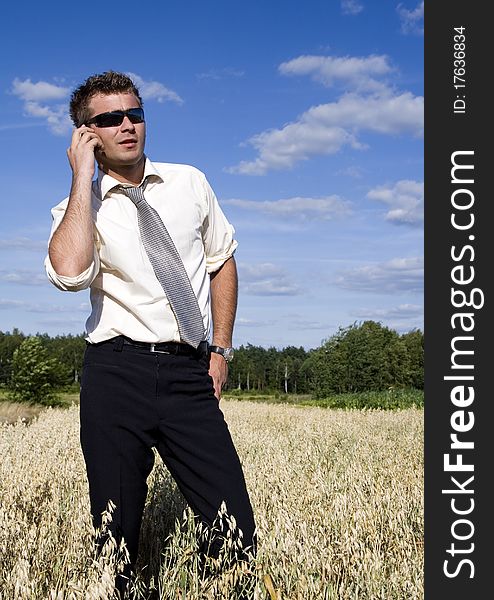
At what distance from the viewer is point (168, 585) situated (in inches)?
98.5

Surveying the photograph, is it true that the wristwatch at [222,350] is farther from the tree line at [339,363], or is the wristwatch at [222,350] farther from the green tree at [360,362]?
the green tree at [360,362]

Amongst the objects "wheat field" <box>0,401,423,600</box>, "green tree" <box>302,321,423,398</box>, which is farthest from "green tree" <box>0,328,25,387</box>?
"wheat field" <box>0,401,423,600</box>

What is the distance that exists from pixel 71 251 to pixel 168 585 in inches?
54.5

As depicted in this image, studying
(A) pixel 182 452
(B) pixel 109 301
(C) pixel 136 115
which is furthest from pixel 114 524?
(C) pixel 136 115

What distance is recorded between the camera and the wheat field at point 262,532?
2.63 metres

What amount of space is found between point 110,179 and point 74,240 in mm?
422

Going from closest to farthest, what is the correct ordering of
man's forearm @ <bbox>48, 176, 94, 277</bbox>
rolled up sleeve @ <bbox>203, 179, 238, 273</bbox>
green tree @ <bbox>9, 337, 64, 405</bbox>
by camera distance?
1. man's forearm @ <bbox>48, 176, 94, 277</bbox>
2. rolled up sleeve @ <bbox>203, 179, 238, 273</bbox>
3. green tree @ <bbox>9, 337, 64, 405</bbox>

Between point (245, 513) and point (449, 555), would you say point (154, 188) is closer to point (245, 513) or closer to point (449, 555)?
point (245, 513)

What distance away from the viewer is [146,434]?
3068 millimetres

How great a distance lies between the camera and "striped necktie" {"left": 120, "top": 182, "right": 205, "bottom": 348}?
306 centimetres

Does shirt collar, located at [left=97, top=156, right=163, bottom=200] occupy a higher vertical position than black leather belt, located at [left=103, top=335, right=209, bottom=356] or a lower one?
higher

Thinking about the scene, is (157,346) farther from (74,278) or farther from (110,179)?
(110,179)

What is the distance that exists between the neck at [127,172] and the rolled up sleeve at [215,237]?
34cm

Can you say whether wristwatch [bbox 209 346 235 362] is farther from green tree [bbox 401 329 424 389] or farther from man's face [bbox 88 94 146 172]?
green tree [bbox 401 329 424 389]
